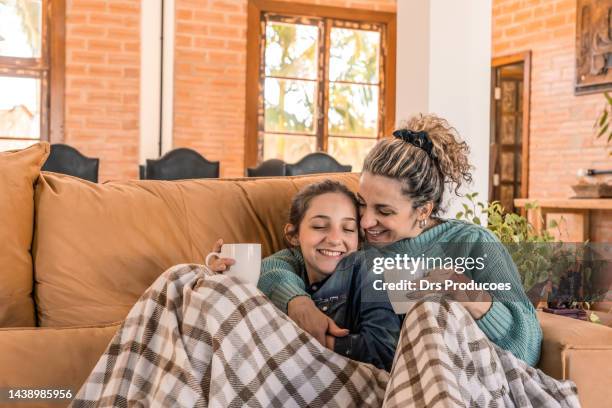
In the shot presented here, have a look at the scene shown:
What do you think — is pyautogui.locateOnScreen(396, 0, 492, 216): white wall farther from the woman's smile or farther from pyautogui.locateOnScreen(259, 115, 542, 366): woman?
the woman's smile

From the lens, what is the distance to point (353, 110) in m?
6.73

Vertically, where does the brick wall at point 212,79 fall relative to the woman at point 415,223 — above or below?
above

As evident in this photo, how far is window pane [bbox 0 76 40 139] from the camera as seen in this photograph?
566 cm

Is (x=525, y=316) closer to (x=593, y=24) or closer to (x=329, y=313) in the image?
(x=329, y=313)

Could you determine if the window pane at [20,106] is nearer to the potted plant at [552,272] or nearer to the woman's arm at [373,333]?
the potted plant at [552,272]

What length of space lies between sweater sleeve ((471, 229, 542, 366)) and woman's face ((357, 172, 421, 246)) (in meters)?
0.23

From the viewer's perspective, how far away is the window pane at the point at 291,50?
6.40 m

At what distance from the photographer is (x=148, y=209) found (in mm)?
2088

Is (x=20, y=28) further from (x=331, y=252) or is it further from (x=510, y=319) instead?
(x=510, y=319)

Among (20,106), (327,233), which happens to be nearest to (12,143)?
(20,106)

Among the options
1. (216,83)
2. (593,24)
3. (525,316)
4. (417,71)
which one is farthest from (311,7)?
(525,316)

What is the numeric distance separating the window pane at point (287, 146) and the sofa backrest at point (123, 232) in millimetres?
4200

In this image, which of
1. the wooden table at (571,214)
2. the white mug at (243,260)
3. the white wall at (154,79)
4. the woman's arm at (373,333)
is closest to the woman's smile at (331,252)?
the woman's arm at (373,333)

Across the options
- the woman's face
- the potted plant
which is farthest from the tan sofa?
the potted plant
